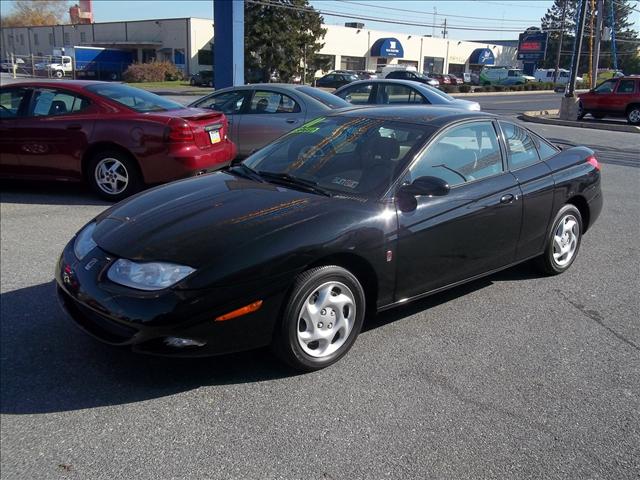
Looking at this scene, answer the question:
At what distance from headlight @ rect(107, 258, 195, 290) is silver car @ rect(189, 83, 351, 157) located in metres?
6.16

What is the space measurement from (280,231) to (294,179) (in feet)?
2.77

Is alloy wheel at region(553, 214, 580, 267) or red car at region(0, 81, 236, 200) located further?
red car at region(0, 81, 236, 200)

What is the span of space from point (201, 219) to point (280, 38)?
4434 cm

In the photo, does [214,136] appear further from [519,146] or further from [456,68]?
[456,68]

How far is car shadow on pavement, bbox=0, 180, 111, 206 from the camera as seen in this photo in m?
7.53

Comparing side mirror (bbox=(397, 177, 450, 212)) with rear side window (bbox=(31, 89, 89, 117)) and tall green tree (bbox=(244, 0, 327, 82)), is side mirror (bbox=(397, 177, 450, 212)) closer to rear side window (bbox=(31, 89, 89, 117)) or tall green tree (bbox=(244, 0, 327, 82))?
rear side window (bbox=(31, 89, 89, 117))

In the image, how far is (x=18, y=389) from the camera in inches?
127

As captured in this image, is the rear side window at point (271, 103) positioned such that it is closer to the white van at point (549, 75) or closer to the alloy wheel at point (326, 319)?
the alloy wheel at point (326, 319)

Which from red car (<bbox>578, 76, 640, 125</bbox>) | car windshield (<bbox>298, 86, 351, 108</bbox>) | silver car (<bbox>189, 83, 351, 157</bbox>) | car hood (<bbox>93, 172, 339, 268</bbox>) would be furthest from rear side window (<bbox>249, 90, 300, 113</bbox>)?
red car (<bbox>578, 76, 640, 125</bbox>)

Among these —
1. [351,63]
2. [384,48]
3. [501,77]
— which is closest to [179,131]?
[501,77]

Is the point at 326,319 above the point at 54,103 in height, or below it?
below

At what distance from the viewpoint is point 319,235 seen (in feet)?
10.8

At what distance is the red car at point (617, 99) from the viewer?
69.2 ft

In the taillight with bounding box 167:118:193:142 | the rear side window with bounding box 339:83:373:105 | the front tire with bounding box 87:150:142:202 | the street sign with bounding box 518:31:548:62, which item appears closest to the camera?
the taillight with bounding box 167:118:193:142
